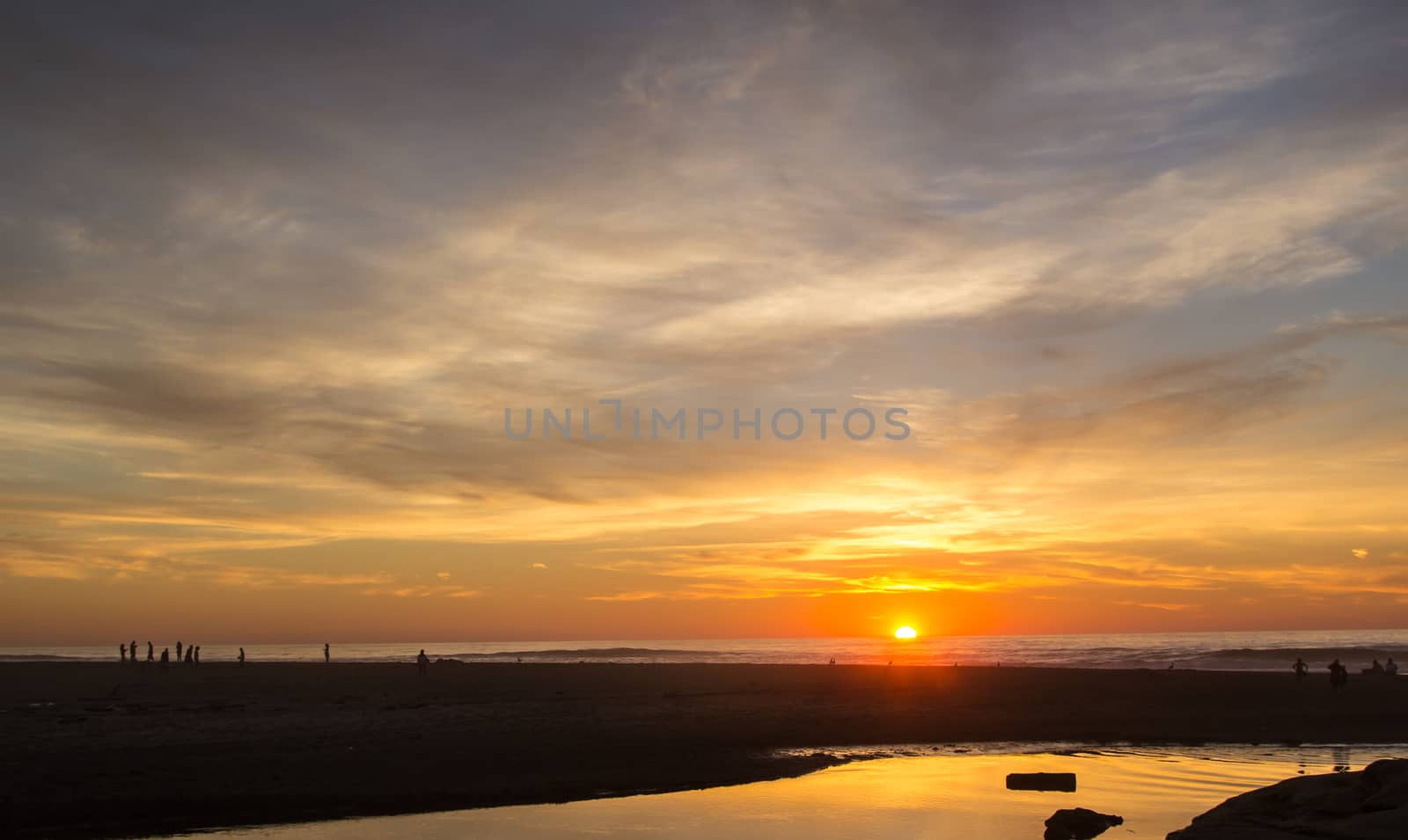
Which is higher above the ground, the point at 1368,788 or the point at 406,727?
the point at 1368,788

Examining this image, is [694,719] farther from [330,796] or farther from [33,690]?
[33,690]

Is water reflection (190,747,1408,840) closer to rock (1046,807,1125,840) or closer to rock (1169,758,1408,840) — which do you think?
rock (1046,807,1125,840)

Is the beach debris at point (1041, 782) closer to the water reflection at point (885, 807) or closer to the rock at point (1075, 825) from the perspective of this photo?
the water reflection at point (885, 807)

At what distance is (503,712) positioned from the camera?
3831 centimetres

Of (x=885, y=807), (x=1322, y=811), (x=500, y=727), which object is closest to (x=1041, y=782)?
(x=885, y=807)

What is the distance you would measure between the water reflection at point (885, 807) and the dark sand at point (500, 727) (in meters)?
1.64

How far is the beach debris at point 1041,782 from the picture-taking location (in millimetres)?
24312

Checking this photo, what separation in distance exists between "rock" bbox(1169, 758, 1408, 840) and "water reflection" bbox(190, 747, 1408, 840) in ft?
15.1

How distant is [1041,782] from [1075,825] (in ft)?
20.6

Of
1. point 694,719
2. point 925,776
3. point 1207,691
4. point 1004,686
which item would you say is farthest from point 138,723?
point 1207,691

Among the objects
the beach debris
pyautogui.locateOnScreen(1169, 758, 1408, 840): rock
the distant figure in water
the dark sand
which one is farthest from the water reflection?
the distant figure in water

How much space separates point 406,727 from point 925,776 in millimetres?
16732

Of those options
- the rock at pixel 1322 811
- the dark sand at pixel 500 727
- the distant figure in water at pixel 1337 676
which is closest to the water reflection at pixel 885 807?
the dark sand at pixel 500 727

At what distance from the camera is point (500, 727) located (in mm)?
34000
